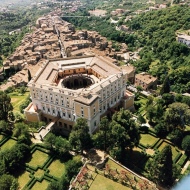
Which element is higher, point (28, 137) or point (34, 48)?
point (28, 137)

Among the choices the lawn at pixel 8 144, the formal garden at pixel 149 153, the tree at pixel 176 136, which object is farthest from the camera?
the tree at pixel 176 136

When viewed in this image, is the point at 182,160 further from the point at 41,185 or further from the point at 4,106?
the point at 4,106

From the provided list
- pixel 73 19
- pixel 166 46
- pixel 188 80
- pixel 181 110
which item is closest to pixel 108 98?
pixel 181 110

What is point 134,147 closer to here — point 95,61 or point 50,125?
point 50,125

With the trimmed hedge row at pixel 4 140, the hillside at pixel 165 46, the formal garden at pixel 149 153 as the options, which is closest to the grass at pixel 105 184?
the formal garden at pixel 149 153

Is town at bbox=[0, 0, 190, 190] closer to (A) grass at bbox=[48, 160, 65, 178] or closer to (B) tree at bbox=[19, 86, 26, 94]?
(B) tree at bbox=[19, 86, 26, 94]

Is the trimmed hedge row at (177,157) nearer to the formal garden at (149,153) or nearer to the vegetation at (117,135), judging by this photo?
the formal garden at (149,153)
